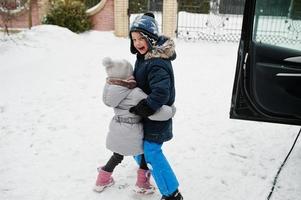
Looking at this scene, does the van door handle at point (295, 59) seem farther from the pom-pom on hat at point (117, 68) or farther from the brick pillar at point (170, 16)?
the brick pillar at point (170, 16)

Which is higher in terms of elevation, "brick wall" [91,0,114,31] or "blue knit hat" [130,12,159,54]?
"blue knit hat" [130,12,159,54]

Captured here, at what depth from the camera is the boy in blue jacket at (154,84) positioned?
2.49 meters

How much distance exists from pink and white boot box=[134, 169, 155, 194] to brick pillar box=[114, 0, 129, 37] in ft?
27.4

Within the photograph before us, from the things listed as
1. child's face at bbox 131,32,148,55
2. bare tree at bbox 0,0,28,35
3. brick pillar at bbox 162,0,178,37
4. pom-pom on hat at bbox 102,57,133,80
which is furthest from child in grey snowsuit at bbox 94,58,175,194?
bare tree at bbox 0,0,28,35

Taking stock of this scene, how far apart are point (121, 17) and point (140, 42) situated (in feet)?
28.2

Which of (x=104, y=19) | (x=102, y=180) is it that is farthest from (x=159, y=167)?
(x=104, y=19)

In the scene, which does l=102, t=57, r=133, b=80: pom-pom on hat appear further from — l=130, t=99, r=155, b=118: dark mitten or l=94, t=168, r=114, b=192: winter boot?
l=94, t=168, r=114, b=192: winter boot

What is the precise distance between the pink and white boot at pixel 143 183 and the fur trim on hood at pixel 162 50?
41.6 inches

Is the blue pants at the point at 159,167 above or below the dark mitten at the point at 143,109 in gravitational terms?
below

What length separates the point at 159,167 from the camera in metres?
2.73

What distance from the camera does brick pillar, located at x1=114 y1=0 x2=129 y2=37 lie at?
10711 mm

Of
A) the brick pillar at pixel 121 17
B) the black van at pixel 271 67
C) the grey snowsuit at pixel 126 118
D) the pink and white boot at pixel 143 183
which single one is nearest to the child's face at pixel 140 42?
the grey snowsuit at pixel 126 118

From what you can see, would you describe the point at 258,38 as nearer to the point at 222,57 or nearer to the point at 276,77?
the point at 276,77

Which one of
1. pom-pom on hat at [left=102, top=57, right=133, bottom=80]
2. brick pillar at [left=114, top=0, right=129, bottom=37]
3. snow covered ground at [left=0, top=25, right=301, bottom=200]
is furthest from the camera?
brick pillar at [left=114, top=0, right=129, bottom=37]
